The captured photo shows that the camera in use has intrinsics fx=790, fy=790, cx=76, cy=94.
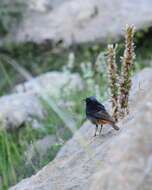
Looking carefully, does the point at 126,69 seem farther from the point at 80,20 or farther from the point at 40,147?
the point at 80,20

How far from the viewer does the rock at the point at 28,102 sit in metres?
8.18

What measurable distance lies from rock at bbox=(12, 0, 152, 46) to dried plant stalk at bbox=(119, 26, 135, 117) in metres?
6.65

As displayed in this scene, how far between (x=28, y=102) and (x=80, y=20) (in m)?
3.71

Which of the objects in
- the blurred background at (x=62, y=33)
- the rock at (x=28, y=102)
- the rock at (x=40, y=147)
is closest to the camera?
the rock at (x=40, y=147)

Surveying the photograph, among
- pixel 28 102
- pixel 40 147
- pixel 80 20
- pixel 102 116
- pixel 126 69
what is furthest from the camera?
pixel 80 20

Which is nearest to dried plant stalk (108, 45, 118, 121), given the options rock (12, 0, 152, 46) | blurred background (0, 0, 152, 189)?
blurred background (0, 0, 152, 189)

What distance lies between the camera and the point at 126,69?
15.2 feet

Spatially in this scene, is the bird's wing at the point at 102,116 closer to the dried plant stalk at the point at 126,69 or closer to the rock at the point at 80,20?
the dried plant stalk at the point at 126,69

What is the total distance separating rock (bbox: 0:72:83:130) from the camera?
818cm

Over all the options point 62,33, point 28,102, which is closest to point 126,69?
point 28,102

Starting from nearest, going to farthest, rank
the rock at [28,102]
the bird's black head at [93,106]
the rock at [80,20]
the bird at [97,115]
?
the bird at [97,115], the bird's black head at [93,106], the rock at [28,102], the rock at [80,20]

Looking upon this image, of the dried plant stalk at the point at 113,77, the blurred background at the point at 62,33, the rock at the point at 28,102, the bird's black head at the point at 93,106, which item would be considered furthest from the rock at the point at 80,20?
the bird's black head at the point at 93,106

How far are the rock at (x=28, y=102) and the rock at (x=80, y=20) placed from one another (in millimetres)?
2034

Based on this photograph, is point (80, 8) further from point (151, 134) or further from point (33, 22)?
point (151, 134)
